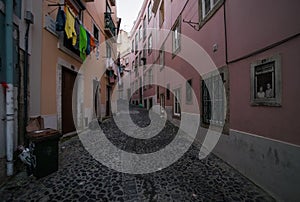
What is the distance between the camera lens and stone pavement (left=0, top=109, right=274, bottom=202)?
104 inches

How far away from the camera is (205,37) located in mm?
5586

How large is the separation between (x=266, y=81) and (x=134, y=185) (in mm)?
3094

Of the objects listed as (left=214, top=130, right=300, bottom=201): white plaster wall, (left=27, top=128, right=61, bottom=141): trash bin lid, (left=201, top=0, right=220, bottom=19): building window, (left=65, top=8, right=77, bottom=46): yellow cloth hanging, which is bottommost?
(left=214, top=130, right=300, bottom=201): white plaster wall

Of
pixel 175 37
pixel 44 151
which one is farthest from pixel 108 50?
pixel 44 151

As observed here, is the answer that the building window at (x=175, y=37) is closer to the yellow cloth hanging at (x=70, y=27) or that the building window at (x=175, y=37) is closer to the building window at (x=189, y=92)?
the building window at (x=189, y=92)

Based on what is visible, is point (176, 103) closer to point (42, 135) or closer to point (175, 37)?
point (175, 37)

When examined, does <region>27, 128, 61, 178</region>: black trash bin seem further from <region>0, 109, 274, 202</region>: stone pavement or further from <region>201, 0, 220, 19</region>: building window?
<region>201, 0, 220, 19</region>: building window

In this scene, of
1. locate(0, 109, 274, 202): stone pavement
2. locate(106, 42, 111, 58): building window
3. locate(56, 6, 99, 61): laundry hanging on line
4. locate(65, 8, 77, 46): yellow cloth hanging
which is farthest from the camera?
locate(106, 42, 111, 58): building window

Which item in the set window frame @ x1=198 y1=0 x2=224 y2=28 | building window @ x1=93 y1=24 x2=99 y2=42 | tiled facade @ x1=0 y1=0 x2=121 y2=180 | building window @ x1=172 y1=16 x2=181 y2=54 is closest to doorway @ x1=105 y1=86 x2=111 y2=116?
tiled facade @ x1=0 y1=0 x2=121 y2=180

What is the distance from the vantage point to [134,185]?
3.00m

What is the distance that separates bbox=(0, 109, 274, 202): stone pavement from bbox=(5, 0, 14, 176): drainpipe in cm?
44

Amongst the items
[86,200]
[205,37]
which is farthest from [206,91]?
[86,200]

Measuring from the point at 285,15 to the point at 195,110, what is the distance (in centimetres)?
437

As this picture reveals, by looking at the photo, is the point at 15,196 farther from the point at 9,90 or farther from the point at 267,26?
the point at 267,26
